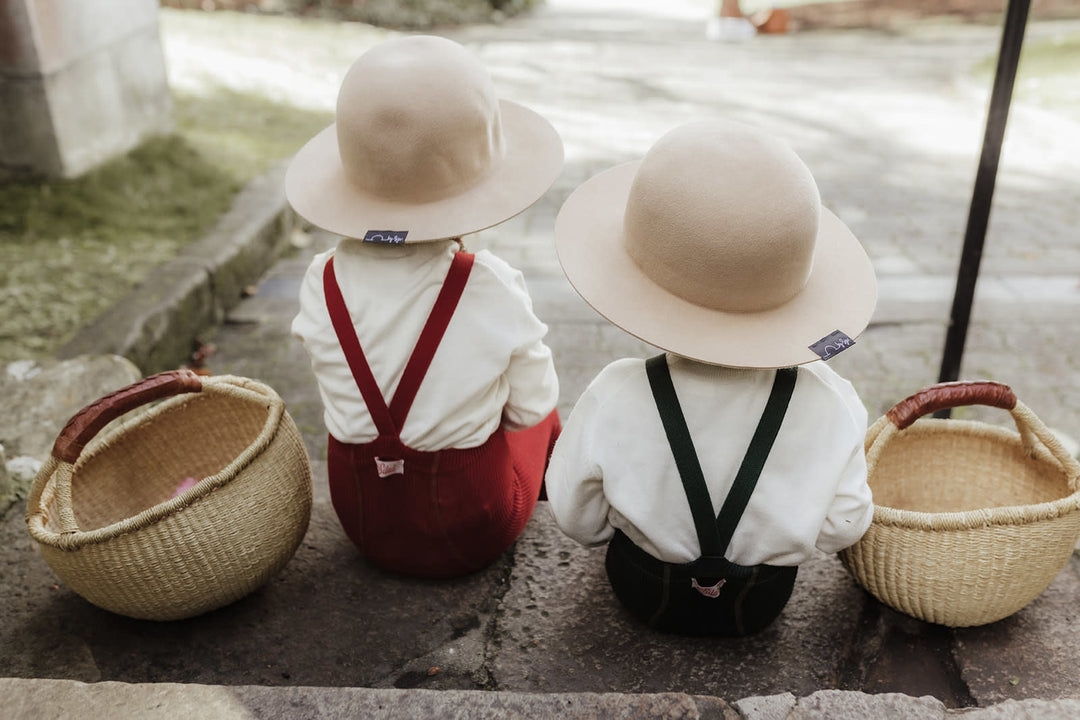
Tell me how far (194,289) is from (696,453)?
2632mm

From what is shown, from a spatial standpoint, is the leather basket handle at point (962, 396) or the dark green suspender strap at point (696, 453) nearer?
the dark green suspender strap at point (696, 453)

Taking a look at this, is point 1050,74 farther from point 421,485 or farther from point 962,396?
point 421,485

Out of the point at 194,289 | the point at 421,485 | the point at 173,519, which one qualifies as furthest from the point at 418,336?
the point at 194,289

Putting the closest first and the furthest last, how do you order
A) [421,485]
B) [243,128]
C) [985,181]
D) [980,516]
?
[980,516] < [421,485] < [985,181] < [243,128]

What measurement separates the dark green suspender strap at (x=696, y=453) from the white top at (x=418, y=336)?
16.1 inches

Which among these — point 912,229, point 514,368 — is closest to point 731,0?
point 912,229

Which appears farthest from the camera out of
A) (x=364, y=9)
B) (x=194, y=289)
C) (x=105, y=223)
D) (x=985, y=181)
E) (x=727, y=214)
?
(x=364, y=9)

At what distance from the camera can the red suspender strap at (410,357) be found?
6.42 feet

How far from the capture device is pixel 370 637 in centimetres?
205

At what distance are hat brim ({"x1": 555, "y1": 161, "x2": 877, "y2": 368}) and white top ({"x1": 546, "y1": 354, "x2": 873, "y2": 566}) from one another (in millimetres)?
131

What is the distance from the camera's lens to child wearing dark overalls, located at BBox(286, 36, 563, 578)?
6.27ft

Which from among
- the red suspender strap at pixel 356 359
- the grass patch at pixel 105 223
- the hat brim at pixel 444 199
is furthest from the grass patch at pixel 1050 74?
the red suspender strap at pixel 356 359

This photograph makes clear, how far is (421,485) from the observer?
6.74 feet

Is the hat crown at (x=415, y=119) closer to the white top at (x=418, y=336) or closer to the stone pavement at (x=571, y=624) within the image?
the white top at (x=418, y=336)
